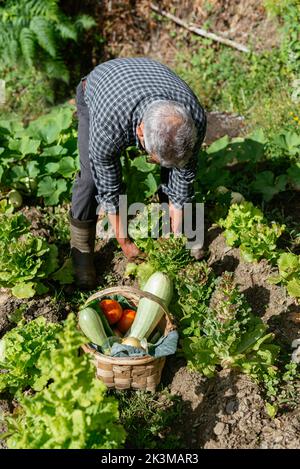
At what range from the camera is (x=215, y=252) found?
4699 mm

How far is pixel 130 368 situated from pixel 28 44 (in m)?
4.85

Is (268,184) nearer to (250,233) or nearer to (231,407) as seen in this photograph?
(250,233)

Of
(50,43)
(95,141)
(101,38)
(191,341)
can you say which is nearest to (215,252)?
(191,341)

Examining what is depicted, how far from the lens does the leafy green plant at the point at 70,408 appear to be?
276 centimetres

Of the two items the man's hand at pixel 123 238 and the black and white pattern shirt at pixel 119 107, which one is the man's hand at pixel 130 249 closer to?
the man's hand at pixel 123 238

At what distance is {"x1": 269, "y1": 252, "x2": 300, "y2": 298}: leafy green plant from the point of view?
13.2ft

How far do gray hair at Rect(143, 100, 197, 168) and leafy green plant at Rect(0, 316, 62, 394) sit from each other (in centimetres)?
132

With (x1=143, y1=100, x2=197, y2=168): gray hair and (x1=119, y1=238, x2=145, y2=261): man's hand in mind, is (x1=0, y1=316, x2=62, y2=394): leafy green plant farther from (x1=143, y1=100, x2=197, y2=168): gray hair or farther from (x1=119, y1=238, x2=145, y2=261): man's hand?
(x1=143, y1=100, x2=197, y2=168): gray hair

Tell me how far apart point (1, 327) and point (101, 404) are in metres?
1.53

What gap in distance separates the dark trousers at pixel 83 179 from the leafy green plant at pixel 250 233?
0.58 metres

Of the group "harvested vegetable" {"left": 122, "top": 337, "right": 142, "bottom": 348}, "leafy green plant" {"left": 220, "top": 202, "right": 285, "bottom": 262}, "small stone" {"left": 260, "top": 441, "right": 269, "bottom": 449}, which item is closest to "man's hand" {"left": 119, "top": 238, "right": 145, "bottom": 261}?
"leafy green plant" {"left": 220, "top": 202, "right": 285, "bottom": 262}

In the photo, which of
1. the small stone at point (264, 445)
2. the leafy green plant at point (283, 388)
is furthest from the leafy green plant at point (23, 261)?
the small stone at point (264, 445)

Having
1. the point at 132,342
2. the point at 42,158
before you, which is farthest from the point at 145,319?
the point at 42,158
